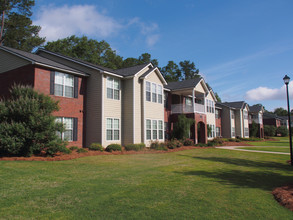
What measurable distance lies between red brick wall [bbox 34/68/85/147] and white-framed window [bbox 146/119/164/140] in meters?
6.32

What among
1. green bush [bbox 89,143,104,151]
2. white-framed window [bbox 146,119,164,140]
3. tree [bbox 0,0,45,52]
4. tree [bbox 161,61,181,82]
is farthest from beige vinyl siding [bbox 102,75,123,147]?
tree [bbox 161,61,181,82]

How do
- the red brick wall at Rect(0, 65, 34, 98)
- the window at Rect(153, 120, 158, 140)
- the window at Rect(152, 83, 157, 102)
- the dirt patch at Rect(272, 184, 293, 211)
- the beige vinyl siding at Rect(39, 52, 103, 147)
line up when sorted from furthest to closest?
the window at Rect(152, 83, 157, 102) → the window at Rect(153, 120, 158, 140) → the beige vinyl siding at Rect(39, 52, 103, 147) → the red brick wall at Rect(0, 65, 34, 98) → the dirt patch at Rect(272, 184, 293, 211)

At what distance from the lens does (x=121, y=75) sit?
790 inches

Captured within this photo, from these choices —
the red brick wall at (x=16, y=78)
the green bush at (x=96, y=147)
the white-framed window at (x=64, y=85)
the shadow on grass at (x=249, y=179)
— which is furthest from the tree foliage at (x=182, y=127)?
the red brick wall at (x=16, y=78)

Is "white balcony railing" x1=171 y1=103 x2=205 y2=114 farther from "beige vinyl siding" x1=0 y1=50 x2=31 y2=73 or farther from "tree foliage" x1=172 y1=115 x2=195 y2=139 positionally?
"beige vinyl siding" x1=0 y1=50 x2=31 y2=73

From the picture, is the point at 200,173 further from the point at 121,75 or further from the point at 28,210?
the point at 121,75

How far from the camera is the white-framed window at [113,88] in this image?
19.3 metres

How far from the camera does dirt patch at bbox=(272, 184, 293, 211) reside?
20.4ft

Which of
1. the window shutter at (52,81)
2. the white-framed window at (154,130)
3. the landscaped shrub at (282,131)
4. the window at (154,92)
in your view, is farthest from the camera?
the landscaped shrub at (282,131)

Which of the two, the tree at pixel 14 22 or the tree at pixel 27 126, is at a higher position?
the tree at pixel 14 22

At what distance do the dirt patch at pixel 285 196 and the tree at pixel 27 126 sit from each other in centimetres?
1090

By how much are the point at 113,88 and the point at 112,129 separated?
3.53 m

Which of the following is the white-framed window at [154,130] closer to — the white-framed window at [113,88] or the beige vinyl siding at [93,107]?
the white-framed window at [113,88]

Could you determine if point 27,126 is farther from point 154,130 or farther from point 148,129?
point 154,130
